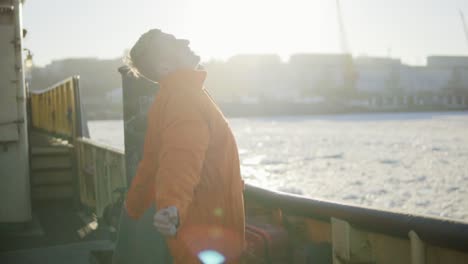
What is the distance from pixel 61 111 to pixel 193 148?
32.1 feet

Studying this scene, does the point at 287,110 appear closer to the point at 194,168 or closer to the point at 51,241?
the point at 51,241

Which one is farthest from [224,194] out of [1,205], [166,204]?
[1,205]

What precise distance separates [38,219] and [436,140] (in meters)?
26.9

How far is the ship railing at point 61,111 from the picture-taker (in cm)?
917

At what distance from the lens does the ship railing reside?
917 cm

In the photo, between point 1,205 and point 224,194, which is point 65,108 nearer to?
point 1,205

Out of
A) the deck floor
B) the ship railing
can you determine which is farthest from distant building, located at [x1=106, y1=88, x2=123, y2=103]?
the deck floor

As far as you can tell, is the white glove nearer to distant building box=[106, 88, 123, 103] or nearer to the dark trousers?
the dark trousers

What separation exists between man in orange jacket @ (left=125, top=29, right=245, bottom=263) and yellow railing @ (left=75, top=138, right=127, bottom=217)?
367cm

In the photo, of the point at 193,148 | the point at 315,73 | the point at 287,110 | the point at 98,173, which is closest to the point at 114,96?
the point at 287,110

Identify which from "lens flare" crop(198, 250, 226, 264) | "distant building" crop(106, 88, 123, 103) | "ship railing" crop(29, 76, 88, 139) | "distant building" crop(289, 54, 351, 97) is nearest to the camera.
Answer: "lens flare" crop(198, 250, 226, 264)

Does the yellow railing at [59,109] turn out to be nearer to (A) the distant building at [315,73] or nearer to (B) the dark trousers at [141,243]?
(B) the dark trousers at [141,243]

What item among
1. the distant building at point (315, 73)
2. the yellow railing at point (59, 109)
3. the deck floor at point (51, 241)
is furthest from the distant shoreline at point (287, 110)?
the deck floor at point (51, 241)

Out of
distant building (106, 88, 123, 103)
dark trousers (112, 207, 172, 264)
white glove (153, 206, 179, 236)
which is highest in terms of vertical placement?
white glove (153, 206, 179, 236)
